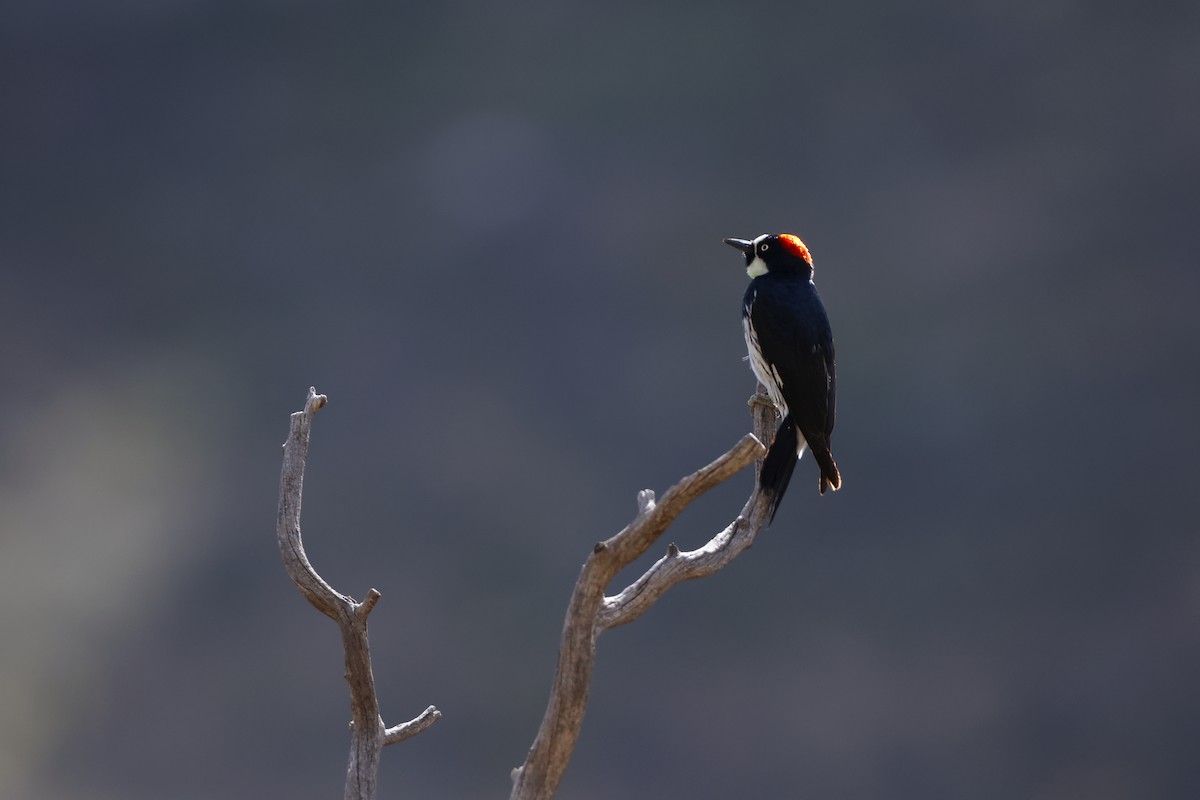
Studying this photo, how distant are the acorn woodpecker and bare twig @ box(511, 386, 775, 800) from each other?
39cm

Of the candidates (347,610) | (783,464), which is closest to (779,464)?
(783,464)

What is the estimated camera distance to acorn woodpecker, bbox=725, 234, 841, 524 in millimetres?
2984

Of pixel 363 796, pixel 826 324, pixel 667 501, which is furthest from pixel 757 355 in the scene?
pixel 363 796

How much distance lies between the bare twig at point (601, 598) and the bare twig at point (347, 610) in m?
0.37

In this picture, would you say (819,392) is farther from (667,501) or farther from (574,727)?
(574,727)

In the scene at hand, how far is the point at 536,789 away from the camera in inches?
97.3

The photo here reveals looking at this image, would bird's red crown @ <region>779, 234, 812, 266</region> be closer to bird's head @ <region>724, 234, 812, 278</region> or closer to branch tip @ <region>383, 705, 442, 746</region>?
bird's head @ <region>724, 234, 812, 278</region>

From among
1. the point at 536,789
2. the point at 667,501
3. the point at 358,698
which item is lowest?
the point at 536,789

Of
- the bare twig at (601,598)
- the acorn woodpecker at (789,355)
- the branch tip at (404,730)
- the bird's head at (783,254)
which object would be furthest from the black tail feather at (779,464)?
the branch tip at (404,730)

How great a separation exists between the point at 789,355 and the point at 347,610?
1322 mm

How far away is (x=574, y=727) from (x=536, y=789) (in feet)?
0.53

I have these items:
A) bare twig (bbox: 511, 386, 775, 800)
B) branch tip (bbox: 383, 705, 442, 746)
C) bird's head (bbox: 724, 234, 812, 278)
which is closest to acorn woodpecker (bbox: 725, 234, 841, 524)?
bird's head (bbox: 724, 234, 812, 278)

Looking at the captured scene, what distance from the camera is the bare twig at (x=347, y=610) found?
2.54 m

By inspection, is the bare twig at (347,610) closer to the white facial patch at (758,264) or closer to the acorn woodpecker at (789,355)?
the acorn woodpecker at (789,355)
